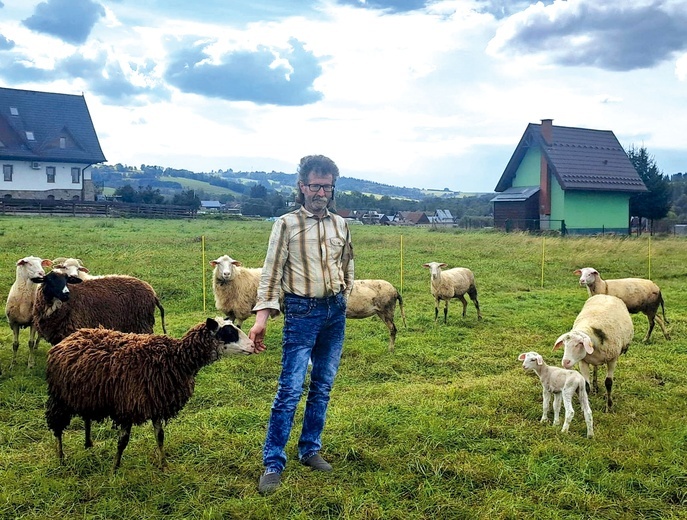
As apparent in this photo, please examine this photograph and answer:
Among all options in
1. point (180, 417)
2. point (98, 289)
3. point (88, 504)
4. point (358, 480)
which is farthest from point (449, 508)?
point (98, 289)

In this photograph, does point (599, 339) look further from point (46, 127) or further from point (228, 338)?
point (46, 127)

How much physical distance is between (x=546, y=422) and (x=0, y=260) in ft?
45.5

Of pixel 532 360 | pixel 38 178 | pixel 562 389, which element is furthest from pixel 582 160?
pixel 38 178

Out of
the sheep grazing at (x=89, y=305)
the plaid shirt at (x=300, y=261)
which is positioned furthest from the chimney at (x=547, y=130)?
the plaid shirt at (x=300, y=261)

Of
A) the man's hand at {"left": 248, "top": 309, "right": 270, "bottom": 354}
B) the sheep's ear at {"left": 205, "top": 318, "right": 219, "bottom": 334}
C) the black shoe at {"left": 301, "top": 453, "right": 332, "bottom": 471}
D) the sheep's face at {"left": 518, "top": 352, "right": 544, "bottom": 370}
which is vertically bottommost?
the black shoe at {"left": 301, "top": 453, "right": 332, "bottom": 471}

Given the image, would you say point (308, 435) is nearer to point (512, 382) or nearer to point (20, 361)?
point (512, 382)

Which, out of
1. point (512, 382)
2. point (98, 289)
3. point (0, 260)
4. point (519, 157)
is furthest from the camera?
point (519, 157)

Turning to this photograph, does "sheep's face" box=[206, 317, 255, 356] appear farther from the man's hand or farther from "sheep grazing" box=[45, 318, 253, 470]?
A: the man's hand

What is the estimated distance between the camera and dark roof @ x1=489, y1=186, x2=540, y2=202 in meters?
34.7

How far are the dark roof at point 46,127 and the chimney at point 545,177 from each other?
35.9 meters

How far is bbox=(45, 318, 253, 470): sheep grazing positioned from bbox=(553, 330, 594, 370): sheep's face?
3.57 metres

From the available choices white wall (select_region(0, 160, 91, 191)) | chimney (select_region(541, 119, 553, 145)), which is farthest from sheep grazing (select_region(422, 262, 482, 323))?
white wall (select_region(0, 160, 91, 191))

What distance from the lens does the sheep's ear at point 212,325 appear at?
16.3 ft

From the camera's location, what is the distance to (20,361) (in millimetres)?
8203
